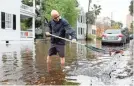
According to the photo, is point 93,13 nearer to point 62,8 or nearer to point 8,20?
point 62,8

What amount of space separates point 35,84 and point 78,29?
54833mm

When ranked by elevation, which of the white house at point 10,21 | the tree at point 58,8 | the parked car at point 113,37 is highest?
the tree at point 58,8

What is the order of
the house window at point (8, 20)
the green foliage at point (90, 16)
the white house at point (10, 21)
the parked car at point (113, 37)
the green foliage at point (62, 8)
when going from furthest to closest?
the green foliage at point (90, 16)
the green foliage at point (62, 8)
the house window at point (8, 20)
the white house at point (10, 21)
the parked car at point (113, 37)

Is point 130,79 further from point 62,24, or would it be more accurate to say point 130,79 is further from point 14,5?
point 14,5

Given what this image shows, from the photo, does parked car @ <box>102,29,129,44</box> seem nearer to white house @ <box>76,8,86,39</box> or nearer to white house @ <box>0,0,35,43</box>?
white house @ <box>0,0,35,43</box>

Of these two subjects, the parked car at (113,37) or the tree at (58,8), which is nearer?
the parked car at (113,37)

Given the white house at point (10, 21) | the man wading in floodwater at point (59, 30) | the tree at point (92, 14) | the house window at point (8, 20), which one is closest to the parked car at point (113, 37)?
the white house at point (10, 21)

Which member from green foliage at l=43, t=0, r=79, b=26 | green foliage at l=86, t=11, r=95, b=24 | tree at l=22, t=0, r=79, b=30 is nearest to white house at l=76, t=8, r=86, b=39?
green foliage at l=86, t=11, r=95, b=24

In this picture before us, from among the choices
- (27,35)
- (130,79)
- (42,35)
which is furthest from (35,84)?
(42,35)

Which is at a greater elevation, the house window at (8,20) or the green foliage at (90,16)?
the green foliage at (90,16)

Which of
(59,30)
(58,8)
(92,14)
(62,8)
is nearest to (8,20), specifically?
(58,8)

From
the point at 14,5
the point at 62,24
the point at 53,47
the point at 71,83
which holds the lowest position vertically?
the point at 71,83

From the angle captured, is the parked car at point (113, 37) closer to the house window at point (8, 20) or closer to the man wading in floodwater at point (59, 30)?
the house window at point (8, 20)

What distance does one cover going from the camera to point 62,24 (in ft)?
31.0
